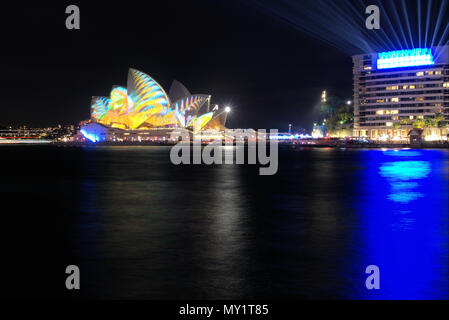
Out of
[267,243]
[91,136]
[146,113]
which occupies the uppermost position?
[146,113]

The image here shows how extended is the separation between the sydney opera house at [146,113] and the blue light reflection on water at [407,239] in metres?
103

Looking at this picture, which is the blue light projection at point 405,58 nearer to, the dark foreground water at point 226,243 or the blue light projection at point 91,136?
the blue light projection at point 91,136

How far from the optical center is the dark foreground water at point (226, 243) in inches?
384

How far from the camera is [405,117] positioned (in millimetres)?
153625

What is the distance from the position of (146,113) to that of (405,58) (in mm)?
80832

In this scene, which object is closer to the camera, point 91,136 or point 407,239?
point 407,239

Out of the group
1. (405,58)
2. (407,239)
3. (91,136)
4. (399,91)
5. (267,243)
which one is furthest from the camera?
(91,136)

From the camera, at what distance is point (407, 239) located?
47.3ft

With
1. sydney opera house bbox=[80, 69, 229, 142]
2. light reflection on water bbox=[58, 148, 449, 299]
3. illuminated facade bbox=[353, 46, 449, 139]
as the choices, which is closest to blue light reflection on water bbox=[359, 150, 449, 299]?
light reflection on water bbox=[58, 148, 449, 299]

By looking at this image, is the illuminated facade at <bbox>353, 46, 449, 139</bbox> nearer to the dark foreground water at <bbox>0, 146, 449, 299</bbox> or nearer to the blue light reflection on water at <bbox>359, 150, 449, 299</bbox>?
the blue light reflection on water at <bbox>359, 150, 449, 299</bbox>

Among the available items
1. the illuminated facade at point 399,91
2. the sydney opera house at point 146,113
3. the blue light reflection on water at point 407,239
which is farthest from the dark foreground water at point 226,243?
the illuminated facade at point 399,91

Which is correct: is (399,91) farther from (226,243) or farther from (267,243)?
(226,243)

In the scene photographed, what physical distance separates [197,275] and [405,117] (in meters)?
154

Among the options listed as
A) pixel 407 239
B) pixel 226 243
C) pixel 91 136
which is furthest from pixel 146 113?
pixel 407 239
